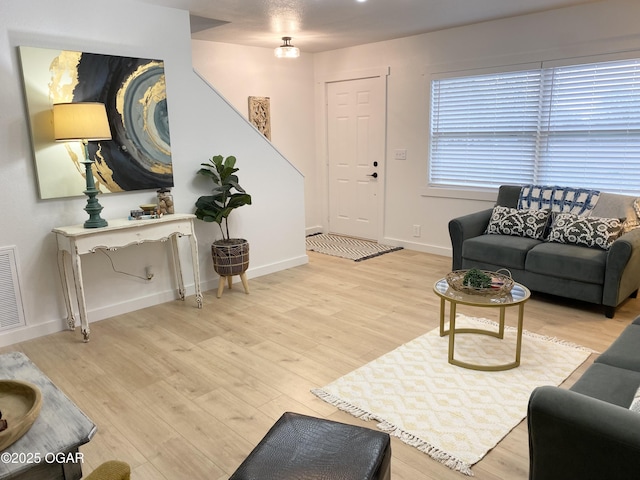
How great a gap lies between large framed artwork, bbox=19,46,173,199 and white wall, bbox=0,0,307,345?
0.27 feet

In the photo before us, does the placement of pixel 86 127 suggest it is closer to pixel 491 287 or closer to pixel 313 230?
pixel 491 287

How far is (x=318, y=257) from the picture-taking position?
18.6ft

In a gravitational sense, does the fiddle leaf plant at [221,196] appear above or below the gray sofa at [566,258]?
above

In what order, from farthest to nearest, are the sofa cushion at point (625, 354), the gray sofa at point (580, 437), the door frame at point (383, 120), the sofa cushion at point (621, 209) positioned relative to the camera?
the door frame at point (383, 120) → the sofa cushion at point (621, 209) → the sofa cushion at point (625, 354) → the gray sofa at point (580, 437)

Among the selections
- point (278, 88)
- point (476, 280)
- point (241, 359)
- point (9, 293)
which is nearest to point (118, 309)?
point (9, 293)

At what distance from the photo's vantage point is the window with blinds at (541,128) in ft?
13.8

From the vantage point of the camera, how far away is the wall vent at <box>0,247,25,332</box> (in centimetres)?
335

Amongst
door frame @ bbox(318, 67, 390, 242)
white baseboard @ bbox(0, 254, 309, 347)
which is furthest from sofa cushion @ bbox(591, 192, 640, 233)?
white baseboard @ bbox(0, 254, 309, 347)

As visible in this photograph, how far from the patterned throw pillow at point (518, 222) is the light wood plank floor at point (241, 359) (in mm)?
609

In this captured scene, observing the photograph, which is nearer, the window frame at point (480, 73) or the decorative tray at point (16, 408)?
the decorative tray at point (16, 408)

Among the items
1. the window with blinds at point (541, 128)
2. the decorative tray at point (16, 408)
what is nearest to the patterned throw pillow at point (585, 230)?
the window with blinds at point (541, 128)

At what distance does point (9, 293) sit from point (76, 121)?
1323 millimetres

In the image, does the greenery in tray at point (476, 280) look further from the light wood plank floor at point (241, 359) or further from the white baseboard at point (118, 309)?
the white baseboard at point (118, 309)

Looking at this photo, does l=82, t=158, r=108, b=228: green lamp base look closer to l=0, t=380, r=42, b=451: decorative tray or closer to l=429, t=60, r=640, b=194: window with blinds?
l=0, t=380, r=42, b=451: decorative tray
